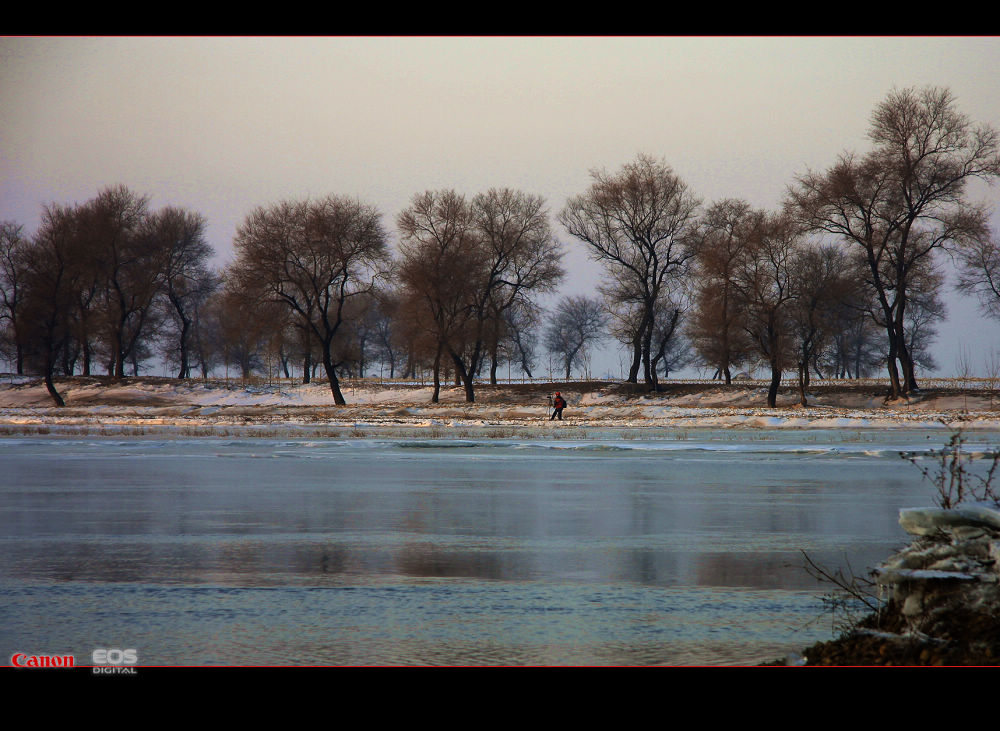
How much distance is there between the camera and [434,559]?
378 inches

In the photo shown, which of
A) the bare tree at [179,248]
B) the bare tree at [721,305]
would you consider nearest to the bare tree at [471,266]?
the bare tree at [721,305]

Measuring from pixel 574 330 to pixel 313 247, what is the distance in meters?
77.8

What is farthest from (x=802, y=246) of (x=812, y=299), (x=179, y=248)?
(x=179, y=248)

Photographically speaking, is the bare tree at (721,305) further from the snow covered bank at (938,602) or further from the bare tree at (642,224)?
the snow covered bank at (938,602)

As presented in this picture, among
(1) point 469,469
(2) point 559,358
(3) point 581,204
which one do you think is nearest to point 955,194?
(3) point 581,204

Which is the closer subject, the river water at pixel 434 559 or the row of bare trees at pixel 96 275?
the river water at pixel 434 559

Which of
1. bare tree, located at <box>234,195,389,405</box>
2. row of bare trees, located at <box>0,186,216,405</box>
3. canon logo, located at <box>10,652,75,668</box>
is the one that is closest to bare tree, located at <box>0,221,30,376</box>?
row of bare trees, located at <box>0,186,216,405</box>

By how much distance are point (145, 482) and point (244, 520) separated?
6.01 metres

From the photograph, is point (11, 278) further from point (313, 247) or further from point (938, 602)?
point (938, 602)

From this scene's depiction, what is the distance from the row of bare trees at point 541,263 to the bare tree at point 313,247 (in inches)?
4.3

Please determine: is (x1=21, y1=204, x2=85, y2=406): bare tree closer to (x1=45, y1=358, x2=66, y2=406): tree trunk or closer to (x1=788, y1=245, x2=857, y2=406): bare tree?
(x1=45, y1=358, x2=66, y2=406): tree trunk

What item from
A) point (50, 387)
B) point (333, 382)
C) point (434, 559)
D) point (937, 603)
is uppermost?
point (333, 382)

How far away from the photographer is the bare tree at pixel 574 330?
13312 centimetres

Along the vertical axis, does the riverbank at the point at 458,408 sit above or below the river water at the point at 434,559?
above
